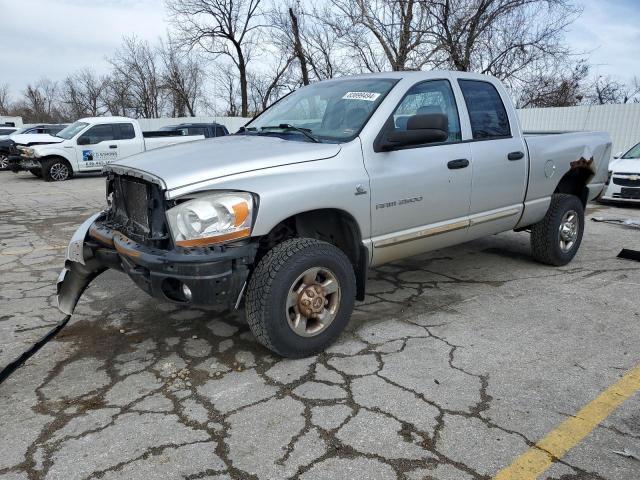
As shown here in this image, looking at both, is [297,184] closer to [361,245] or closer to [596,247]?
[361,245]

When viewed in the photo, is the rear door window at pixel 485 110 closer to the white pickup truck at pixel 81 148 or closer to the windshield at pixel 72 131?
the white pickup truck at pixel 81 148

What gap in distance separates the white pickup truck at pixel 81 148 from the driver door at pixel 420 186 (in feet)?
41.8

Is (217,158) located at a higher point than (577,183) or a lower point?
higher

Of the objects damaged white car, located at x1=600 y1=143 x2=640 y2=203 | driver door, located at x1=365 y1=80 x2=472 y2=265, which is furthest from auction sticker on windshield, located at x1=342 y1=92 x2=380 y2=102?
damaged white car, located at x1=600 y1=143 x2=640 y2=203

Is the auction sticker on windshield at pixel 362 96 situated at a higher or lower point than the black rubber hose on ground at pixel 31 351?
higher

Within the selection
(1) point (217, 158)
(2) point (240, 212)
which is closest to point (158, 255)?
(2) point (240, 212)

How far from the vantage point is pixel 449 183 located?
409 centimetres

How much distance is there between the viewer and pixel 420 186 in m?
3.88

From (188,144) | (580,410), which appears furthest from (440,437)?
(188,144)

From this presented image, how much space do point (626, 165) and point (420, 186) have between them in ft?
27.1

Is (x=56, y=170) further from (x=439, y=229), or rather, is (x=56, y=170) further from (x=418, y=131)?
(x=418, y=131)

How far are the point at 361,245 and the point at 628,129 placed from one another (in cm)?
1716

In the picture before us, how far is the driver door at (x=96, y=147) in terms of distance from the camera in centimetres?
1559

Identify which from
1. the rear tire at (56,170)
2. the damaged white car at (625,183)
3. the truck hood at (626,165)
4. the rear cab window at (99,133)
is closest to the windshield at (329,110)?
the damaged white car at (625,183)
